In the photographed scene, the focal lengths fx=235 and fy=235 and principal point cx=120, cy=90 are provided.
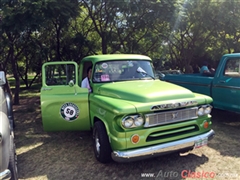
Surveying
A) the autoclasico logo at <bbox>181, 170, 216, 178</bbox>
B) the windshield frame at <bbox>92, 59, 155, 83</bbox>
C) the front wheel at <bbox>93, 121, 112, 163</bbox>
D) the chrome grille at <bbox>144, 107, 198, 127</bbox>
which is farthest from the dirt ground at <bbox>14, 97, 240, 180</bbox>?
the windshield frame at <bbox>92, 59, 155, 83</bbox>

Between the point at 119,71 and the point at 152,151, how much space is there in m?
2.01

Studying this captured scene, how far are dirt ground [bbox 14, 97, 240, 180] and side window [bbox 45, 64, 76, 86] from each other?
1.43 meters

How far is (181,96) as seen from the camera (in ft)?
12.9

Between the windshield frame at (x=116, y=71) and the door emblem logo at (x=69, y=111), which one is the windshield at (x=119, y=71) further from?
the door emblem logo at (x=69, y=111)

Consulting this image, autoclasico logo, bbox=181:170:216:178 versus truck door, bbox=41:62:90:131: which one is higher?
truck door, bbox=41:62:90:131

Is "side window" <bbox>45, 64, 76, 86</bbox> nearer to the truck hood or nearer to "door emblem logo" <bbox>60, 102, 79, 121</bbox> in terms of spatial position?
"door emblem logo" <bbox>60, 102, 79, 121</bbox>

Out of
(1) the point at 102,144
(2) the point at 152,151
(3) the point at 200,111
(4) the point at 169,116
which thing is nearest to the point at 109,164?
(1) the point at 102,144

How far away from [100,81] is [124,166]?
174cm

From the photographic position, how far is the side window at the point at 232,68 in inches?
229

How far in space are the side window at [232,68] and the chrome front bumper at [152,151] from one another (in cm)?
289

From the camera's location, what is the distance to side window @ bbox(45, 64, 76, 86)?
202 inches

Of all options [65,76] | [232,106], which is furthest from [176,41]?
[65,76]

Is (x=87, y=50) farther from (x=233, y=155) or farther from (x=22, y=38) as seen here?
(x=233, y=155)

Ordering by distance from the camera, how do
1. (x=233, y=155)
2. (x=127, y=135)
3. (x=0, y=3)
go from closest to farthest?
1. (x=127, y=135)
2. (x=233, y=155)
3. (x=0, y=3)
